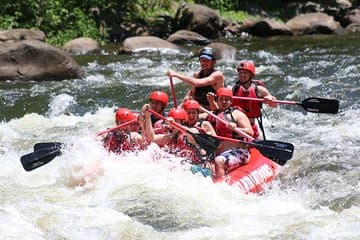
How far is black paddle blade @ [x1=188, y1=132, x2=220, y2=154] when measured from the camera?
6.78 m

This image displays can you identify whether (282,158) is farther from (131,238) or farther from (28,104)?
(28,104)

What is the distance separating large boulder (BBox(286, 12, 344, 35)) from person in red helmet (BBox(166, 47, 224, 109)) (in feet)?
44.0

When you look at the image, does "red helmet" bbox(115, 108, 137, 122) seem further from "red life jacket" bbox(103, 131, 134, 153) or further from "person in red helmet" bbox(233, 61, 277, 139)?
"person in red helmet" bbox(233, 61, 277, 139)

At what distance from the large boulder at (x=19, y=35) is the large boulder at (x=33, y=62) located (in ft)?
9.14

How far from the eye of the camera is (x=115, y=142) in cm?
732

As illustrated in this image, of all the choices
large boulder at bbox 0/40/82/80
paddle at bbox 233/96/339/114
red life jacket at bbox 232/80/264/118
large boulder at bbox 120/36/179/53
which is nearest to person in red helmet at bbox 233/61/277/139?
red life jacket at bbox 232/80/264/118

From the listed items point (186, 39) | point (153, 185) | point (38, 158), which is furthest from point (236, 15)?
point (153, 185)

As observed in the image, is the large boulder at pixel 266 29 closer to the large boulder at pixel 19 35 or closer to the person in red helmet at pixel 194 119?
the large boulder at pixel 19 35

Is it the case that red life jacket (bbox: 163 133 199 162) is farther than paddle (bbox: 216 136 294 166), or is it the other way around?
red life jacket (bbox: 163 133 199 162)

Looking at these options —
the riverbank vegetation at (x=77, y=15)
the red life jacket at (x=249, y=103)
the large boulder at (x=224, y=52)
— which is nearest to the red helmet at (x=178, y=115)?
the red life jacket at (x=249, y=103)

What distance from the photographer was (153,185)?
265 inches

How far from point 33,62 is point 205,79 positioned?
6.11 metres

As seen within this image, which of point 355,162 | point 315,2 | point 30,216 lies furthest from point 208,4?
point 30,216

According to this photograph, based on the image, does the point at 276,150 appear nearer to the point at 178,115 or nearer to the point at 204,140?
the point at 204,140
